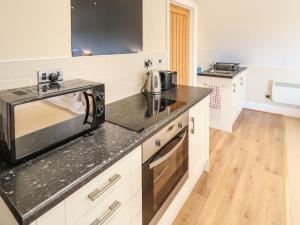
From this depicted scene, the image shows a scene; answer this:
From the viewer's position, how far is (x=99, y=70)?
1.63m

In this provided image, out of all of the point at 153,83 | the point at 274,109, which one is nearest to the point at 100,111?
the point at 153,83

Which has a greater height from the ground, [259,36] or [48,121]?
[259,36]

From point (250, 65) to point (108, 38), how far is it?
142 inches

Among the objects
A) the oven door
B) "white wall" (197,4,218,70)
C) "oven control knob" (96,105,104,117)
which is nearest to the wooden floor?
the oven door

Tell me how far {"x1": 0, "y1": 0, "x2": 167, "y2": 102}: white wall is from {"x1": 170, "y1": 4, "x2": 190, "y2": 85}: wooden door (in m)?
1.11

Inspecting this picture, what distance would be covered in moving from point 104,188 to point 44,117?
1.39ft

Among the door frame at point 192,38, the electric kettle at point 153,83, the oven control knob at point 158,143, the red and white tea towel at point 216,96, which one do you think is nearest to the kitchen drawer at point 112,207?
the oven control knob at point 158,143

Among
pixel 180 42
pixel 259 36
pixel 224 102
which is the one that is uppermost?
pixel 259 36

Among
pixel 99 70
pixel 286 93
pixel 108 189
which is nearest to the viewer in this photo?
pixel 108 189

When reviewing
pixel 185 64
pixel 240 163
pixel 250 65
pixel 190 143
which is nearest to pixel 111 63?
pixel 190 143

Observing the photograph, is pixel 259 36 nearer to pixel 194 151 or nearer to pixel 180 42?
pixel 180 42

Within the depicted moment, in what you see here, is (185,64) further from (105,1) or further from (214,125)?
(105,1)

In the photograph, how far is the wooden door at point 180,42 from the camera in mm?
2719

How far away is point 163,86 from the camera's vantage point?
7.20ft
